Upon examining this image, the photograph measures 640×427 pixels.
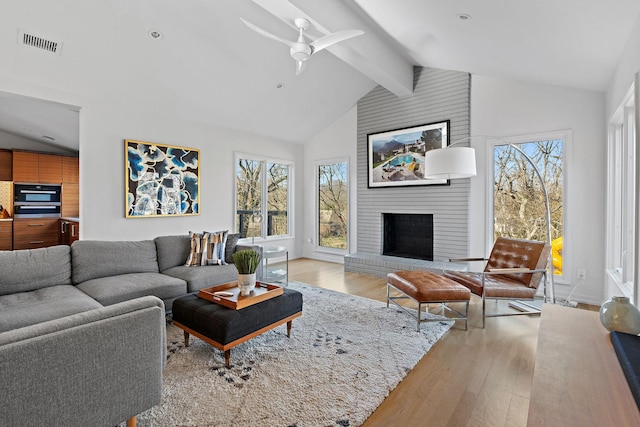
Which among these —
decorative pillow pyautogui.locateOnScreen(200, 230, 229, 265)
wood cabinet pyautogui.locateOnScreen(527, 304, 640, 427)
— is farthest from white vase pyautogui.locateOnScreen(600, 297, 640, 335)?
decorative pillow pyautogui.locateOnScreen(200, 230, 229, 265)

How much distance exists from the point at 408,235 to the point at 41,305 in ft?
16.4

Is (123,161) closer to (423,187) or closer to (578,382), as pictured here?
(423,187)

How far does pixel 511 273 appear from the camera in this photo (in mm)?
3395

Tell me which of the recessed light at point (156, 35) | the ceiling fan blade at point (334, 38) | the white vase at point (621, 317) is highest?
the recessed light at point (156, 35)

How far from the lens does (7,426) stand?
1.17 metres

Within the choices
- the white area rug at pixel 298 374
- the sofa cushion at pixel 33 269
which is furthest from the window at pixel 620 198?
the sofa cushion at pixel 33 269

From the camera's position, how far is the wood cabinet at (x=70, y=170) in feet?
22.3

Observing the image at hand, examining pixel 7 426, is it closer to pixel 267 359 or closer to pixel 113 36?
pixel 267 359

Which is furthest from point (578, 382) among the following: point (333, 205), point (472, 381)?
point (333, 205)

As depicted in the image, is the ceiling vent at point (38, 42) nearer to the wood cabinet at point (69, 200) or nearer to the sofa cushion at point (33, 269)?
the sofa cushion at point (33, 269)

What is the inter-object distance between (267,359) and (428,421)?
1.22 m

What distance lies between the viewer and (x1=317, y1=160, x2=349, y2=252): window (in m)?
6.49

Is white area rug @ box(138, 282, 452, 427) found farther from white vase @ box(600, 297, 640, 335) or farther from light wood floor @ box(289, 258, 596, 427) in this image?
white vase @ box(600, 297, 640, 335)

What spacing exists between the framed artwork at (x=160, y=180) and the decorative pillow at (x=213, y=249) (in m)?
1.31
